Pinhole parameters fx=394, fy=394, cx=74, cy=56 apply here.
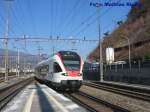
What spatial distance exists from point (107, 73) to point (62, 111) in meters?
41.8

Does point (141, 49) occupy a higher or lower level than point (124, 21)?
lower

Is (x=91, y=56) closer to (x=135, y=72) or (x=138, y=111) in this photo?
(x=135, y=72)

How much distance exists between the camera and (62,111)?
56.0ft

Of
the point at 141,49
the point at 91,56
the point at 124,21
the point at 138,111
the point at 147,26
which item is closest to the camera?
the point at 138,111

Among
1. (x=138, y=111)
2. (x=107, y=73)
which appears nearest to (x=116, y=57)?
(x=107, y=73)

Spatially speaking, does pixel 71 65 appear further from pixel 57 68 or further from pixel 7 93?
pixel 7 93

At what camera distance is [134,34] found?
100938 mm

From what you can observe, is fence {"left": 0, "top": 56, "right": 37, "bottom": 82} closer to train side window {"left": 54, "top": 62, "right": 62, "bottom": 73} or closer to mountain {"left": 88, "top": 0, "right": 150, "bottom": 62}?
mountain {"left": 88, "top": 0, "right": 150, "bottom": 62}

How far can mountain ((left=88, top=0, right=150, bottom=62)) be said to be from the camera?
89812 millimetres

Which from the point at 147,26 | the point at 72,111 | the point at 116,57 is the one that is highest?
the point at 147,26

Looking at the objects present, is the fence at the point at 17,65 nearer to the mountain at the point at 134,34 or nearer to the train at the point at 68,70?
the mountain at the point at 134,34

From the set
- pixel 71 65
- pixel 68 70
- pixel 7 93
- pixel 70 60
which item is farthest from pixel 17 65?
pixel 68 70

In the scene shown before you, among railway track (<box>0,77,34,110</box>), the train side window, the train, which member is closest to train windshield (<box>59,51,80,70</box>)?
the train

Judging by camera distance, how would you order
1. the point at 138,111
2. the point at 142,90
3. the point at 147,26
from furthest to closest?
the point at 147,26 < the point at 142,90 < the point at 138,111
